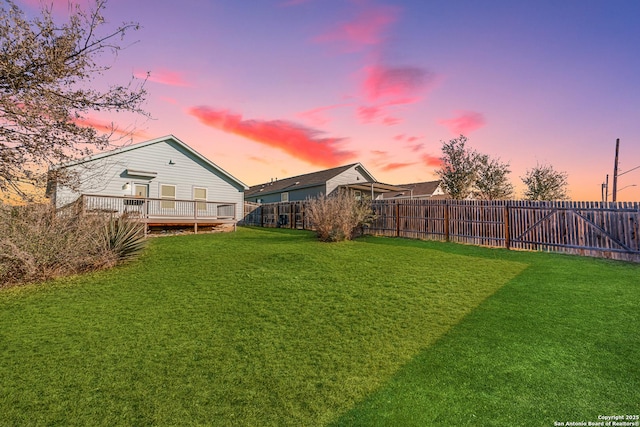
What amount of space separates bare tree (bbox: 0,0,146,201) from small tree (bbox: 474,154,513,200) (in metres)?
28.0

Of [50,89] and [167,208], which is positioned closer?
[50,89]

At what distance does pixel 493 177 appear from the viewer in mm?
A: 26266

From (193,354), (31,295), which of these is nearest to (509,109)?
(193,354)

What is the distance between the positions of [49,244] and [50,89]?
13.4 ft

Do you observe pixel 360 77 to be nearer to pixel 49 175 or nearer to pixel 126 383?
pixel 49 175

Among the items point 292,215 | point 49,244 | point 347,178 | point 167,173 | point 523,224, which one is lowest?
point 49,244

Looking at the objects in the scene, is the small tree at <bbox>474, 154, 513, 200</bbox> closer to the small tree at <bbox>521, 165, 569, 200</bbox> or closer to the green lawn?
the small tree at <bbox>521, 165, 569, 200</bbox>

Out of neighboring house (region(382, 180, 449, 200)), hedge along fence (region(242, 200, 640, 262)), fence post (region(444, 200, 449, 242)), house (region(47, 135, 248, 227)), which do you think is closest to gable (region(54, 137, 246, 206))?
house (region(47, 135, 248, 227))

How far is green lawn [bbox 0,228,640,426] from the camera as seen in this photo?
91.7 inches

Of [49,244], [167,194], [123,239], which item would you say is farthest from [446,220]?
[167,194]

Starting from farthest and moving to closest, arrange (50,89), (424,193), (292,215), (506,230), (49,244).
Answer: (424,193)
(292,215)
(506,230)
(49,244)
(50,89)

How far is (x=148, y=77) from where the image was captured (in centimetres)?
505

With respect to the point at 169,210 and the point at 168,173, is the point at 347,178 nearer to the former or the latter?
the point at 168,173

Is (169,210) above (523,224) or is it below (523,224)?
above
